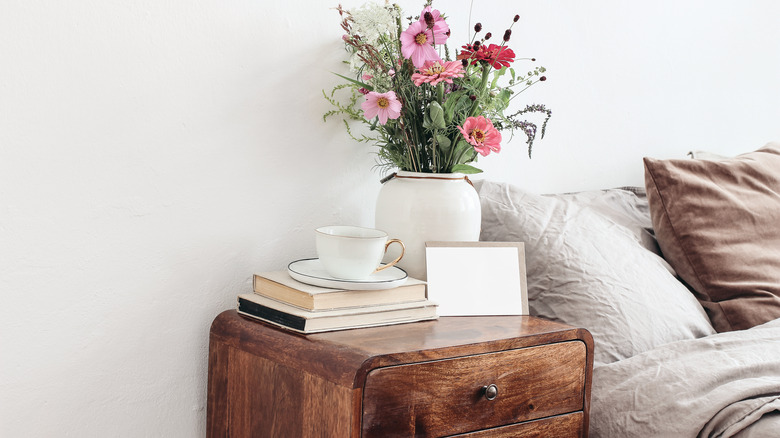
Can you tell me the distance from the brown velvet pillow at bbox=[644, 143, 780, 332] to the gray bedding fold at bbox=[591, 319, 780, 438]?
21 centimetres

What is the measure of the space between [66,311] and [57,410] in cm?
15

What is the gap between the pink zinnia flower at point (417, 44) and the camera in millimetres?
1153

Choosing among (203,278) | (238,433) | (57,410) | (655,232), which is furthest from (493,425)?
(655,232)

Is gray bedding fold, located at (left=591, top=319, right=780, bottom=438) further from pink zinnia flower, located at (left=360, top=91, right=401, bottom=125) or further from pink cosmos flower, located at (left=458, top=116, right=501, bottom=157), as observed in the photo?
pink zinnia flower, located at (left=360, top=91, right=401, bottom=125)

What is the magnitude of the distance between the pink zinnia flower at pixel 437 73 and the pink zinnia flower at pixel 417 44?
0.01 m

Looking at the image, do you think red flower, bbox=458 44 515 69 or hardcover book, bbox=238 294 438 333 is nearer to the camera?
hardcover book, bbox=238 294 438 333

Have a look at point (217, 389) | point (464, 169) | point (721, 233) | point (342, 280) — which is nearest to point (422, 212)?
point (464, 169)

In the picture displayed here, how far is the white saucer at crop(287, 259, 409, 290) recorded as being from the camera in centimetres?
103

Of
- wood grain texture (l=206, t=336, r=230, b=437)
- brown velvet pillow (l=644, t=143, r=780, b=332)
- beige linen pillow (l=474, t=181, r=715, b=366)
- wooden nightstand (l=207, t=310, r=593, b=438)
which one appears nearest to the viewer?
wooden nightstand (l=207, t=310, r=593, b=438)

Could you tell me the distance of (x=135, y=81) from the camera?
3.65 feet

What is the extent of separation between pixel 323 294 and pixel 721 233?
93cm

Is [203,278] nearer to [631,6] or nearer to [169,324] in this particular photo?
[169,324]

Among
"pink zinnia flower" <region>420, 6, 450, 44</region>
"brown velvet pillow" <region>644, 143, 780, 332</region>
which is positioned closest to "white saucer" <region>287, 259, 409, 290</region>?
"pink zinnia flower" <region>420, 6, 450, 44</region>

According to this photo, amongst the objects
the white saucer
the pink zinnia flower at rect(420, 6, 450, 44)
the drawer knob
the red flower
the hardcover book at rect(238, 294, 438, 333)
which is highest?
the pink zinnia flower at rect(420, 6, 450, 44)
